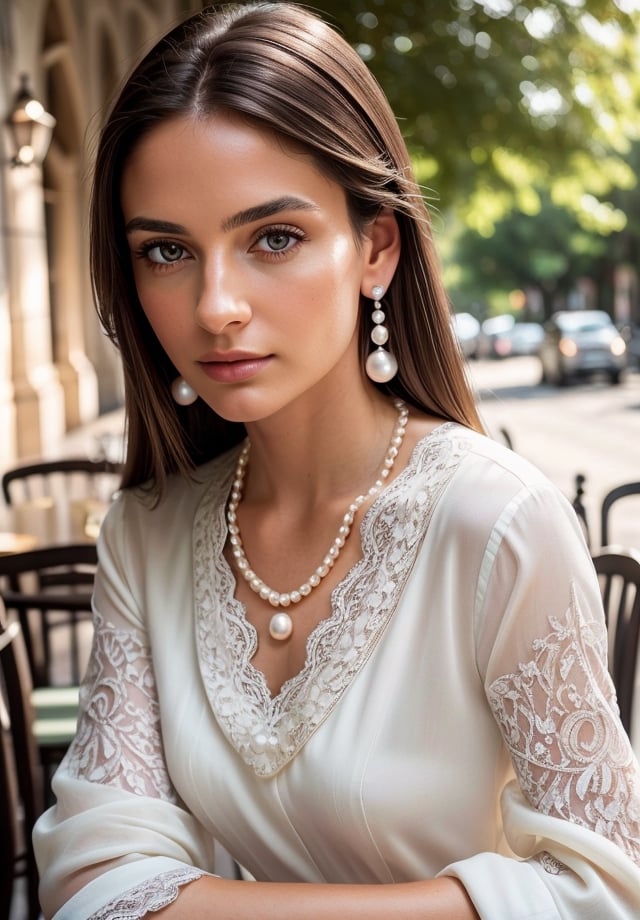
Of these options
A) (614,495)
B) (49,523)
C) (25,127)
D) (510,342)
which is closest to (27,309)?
(25,127)

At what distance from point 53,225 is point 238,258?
1385 centimetres

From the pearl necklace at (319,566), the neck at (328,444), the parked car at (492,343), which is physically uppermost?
the parked car at (492,343)

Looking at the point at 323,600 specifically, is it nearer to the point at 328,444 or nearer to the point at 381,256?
the point at 328,444

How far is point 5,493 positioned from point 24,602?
2.71 m

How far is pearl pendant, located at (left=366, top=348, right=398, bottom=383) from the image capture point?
66.6 inches

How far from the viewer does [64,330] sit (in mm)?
14469

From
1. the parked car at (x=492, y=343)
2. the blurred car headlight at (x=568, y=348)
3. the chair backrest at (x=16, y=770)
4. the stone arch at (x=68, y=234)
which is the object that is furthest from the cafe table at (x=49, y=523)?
the parked car at (x=492, y=343)

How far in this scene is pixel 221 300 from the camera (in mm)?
1411

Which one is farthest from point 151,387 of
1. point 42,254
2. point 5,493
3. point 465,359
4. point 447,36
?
point 447,36

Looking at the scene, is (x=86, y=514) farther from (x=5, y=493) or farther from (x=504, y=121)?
(x=504, y=121)

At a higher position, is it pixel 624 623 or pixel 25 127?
pixel 25 127

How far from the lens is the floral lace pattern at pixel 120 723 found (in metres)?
1.59

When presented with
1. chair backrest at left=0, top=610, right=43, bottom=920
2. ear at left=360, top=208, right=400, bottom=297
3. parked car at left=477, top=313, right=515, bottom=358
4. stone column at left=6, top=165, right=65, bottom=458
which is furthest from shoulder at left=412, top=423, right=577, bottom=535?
parked car at left=477, top=313, right=515, bottom=358

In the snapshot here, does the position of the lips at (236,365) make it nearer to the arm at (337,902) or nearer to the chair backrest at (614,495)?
the arm at (337,902)
